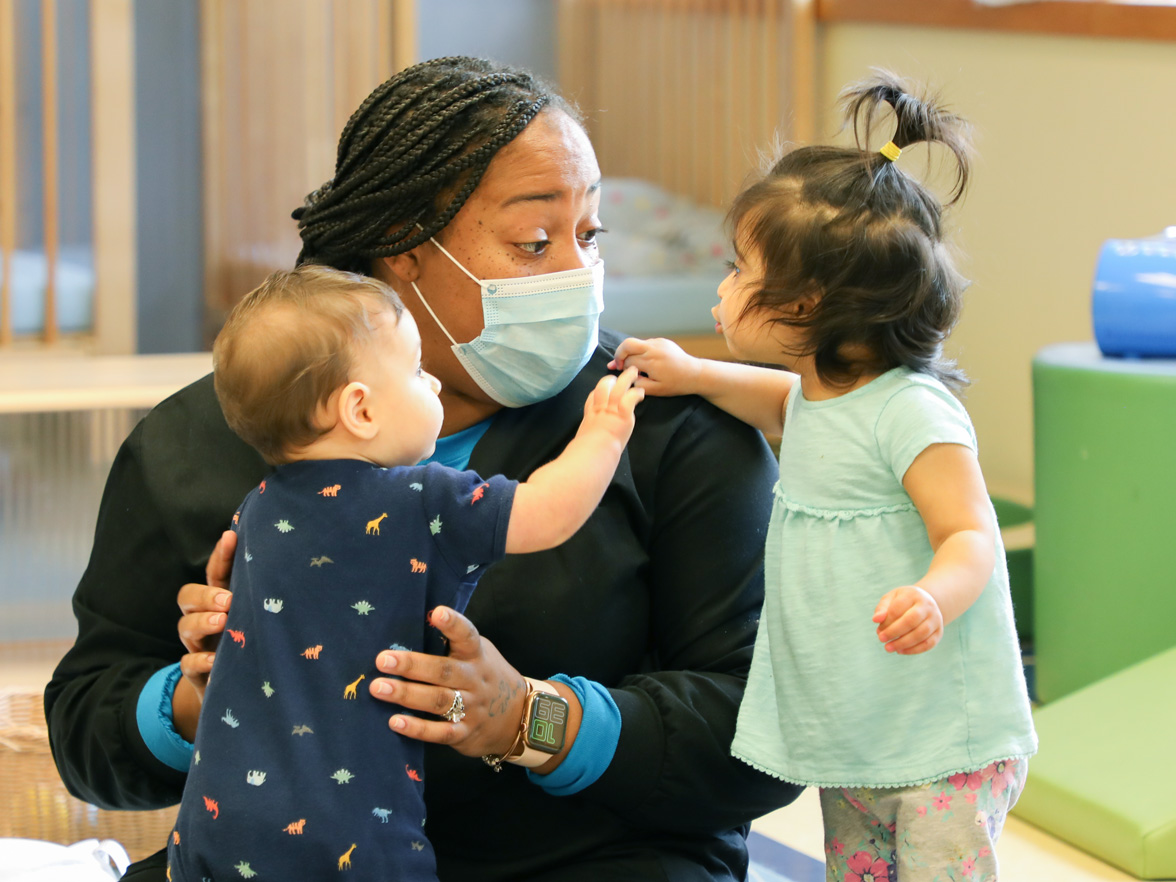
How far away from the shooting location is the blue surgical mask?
1.24 m

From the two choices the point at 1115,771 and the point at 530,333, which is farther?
the point at 1115,771

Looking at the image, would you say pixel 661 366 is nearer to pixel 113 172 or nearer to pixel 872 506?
pixel 872 506

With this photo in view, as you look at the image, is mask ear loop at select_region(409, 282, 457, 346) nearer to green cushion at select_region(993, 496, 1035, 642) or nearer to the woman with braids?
the woman with braids

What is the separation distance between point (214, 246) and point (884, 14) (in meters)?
2.19

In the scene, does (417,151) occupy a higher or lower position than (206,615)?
higher

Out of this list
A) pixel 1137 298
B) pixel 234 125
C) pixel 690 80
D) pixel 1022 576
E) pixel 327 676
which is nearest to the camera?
pixel 327 676

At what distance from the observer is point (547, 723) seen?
3.59ft

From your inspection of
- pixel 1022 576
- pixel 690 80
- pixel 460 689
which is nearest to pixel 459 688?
pixel 460 689

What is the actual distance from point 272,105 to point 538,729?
2.90 meters

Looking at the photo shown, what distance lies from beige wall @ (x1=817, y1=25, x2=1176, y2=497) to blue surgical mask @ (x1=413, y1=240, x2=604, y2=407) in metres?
2.04

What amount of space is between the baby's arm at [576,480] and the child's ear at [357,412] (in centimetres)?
12

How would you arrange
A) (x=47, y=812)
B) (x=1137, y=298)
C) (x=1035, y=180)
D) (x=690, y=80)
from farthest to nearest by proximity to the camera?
(x=690, y=80) → (x=1035, y=180) → (x=1137, y=298) → (x=47, y=812)

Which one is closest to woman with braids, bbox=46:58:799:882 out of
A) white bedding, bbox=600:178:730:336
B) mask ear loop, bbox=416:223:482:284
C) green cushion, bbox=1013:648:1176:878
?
mask ear loop, bbox=416:223:482:284

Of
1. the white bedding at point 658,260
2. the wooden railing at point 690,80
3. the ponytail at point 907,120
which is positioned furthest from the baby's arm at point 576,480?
the wooden railing at point 690,80
